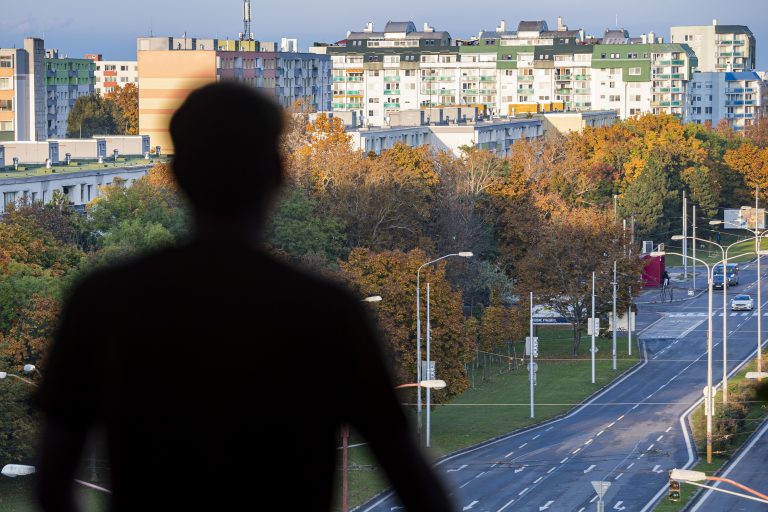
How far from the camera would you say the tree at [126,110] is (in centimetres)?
17200

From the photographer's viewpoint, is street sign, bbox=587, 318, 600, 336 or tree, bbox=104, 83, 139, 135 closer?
street sign, bbox=587, 318, 600, 336

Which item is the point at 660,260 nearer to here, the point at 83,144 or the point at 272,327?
the point at 83,144

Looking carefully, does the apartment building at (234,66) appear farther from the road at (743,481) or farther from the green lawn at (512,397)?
the road at (743,481)

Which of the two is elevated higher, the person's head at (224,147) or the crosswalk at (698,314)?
the person's head at (224,147)

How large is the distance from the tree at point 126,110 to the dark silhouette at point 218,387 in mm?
169578

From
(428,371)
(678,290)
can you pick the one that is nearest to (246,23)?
(678,290)

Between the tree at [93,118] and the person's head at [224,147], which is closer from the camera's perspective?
the person's head at [224,147]

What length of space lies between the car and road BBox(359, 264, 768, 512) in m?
15.2

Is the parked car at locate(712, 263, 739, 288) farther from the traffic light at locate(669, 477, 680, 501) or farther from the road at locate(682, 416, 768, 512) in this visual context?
the traffic light at locate(669, 477, 680, 501)

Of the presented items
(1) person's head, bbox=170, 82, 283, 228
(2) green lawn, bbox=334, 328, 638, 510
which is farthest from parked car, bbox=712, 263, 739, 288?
(1) person's head, bbox=170, 82, 283, 228

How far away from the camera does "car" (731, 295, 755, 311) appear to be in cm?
10319

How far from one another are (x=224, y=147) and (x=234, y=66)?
544ft

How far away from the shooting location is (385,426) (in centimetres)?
339

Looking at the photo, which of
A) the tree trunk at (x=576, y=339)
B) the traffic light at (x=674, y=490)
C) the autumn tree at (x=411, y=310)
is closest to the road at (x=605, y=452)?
the traffic light at (x=674, y=490)
